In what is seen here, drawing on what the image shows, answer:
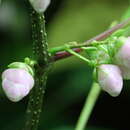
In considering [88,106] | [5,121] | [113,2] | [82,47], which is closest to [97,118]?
Answer: [5,121]

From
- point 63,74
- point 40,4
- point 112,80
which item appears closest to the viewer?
point 40,4

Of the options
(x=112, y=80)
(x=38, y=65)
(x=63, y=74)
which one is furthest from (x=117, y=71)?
(x=63, y=74)

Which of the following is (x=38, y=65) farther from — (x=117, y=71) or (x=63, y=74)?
(x=63, y=74)

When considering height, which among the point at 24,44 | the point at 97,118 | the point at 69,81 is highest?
the point at 24,44

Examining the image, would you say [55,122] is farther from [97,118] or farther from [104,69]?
[104,69]

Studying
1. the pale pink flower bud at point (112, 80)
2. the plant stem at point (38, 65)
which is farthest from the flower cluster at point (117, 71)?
the plant stem at point (38, 65)
